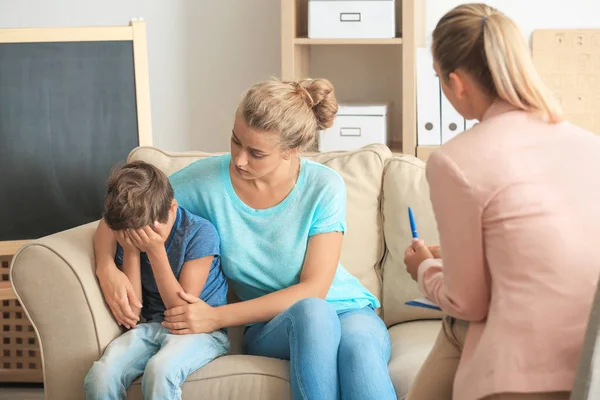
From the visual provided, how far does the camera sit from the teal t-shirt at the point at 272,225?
79.0 inches

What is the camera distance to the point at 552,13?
315 centimetres

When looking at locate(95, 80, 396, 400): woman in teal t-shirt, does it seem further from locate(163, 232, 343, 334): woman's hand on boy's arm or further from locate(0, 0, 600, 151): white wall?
locate(0, 0, 600, 151): white wall

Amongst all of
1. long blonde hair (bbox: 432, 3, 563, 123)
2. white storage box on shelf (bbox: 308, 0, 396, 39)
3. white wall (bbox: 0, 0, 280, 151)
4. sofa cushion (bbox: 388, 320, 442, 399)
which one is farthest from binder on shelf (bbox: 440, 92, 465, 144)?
long blonde hair (bbox: 432, 3, 563, 123)

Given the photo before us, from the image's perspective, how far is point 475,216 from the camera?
1175 mm

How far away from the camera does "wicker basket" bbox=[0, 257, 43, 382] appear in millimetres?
2809

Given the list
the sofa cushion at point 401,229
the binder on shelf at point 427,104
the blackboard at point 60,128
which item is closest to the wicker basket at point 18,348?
the blackboard at point 60,128

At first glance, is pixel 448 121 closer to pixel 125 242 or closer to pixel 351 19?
pixel 351 19

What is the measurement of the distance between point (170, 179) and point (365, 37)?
1.10m

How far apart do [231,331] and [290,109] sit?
0.60 m

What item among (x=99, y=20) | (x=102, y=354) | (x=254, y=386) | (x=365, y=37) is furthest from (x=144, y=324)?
(x=99, y=20)

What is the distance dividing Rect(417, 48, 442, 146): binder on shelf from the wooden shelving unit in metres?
0.02

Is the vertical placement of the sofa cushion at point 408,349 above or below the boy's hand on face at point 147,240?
below

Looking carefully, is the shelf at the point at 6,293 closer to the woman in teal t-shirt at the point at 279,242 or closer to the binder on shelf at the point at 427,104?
the woman in teal t-shirt at the point at 279,242

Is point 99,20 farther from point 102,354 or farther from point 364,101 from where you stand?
point 102,354
